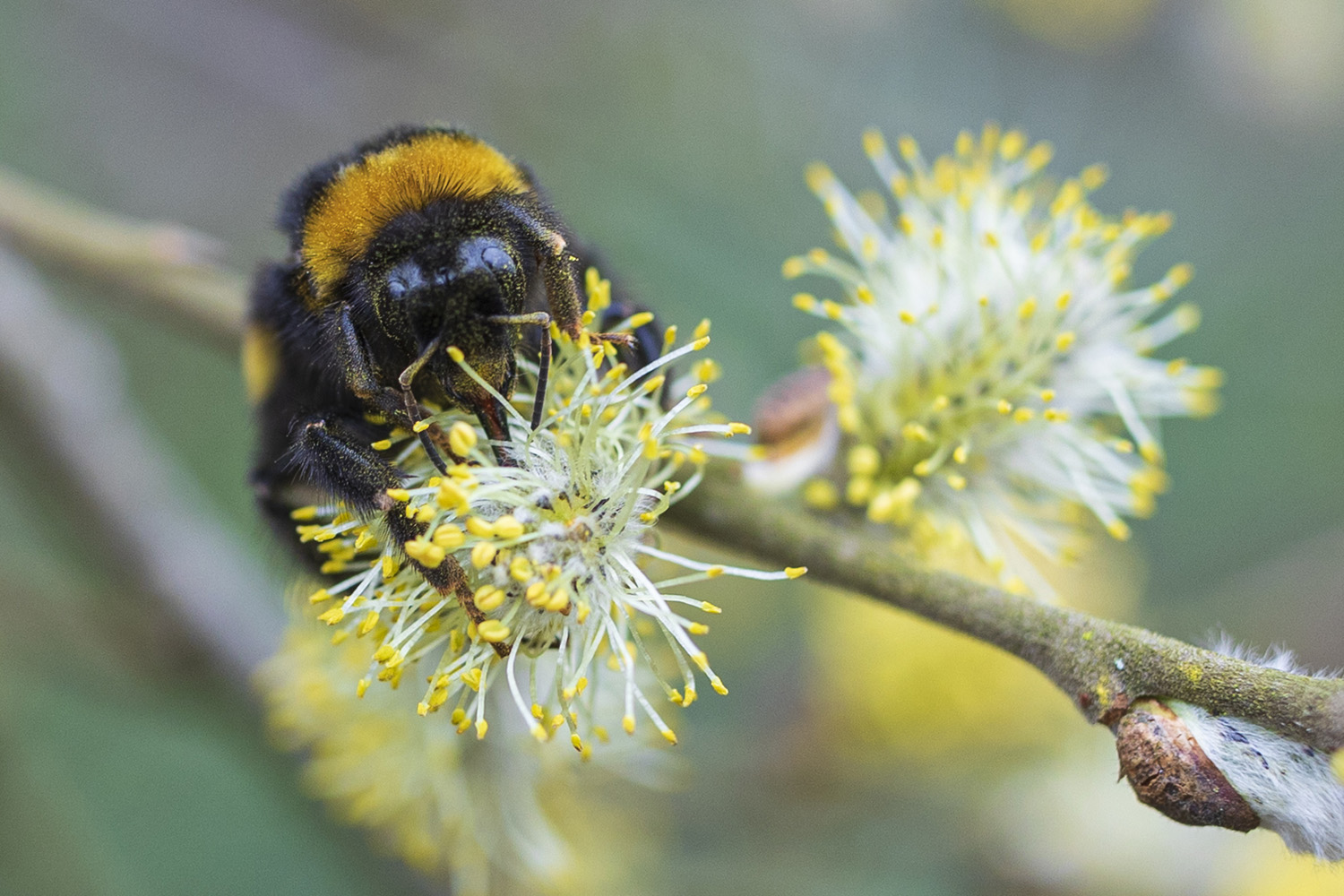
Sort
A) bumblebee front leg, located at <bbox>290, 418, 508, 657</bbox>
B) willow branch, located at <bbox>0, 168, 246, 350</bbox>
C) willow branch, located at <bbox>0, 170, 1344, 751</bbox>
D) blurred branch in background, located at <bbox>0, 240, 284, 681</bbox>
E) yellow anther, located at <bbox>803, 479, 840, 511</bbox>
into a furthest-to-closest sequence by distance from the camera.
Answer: blurred branch in background, located at <bbox>0, 240, 284, 681</bbox>
willow branch, located at <bbox>0, 168, 246, 350</bbox>
yellow anther, located at <bbox>803, 479, 840, 511</bbox>
bumblebee front leg, located at <bbox>290, 418, 508, 657</bbox>
willow branch, located at <bbox>0, 170, 1344, 751</bbox>

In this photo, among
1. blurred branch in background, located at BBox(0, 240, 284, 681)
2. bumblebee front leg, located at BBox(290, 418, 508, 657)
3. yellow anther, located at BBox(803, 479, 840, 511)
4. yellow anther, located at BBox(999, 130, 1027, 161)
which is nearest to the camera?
bumblebee front leg, located at BBox(290, 418, 508, 657)

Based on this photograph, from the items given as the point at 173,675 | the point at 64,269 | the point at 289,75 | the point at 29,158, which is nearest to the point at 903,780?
the point at 173,675

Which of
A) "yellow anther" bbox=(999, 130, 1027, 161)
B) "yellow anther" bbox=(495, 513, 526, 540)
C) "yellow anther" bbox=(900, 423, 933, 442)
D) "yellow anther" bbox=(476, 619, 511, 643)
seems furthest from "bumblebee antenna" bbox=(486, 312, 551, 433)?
"yellow anther" bbox=(999, 130, 1027, 161)

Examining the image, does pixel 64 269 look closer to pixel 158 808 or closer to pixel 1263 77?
pixel 158 808

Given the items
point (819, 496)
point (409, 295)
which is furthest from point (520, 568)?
point (819, 496)

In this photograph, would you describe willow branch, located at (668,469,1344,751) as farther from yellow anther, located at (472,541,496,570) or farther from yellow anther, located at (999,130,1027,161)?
yellow anther, located at (999,130,1027,161)

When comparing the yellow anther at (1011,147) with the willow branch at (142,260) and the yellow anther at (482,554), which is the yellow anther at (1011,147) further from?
the willow branch at (142,260)
